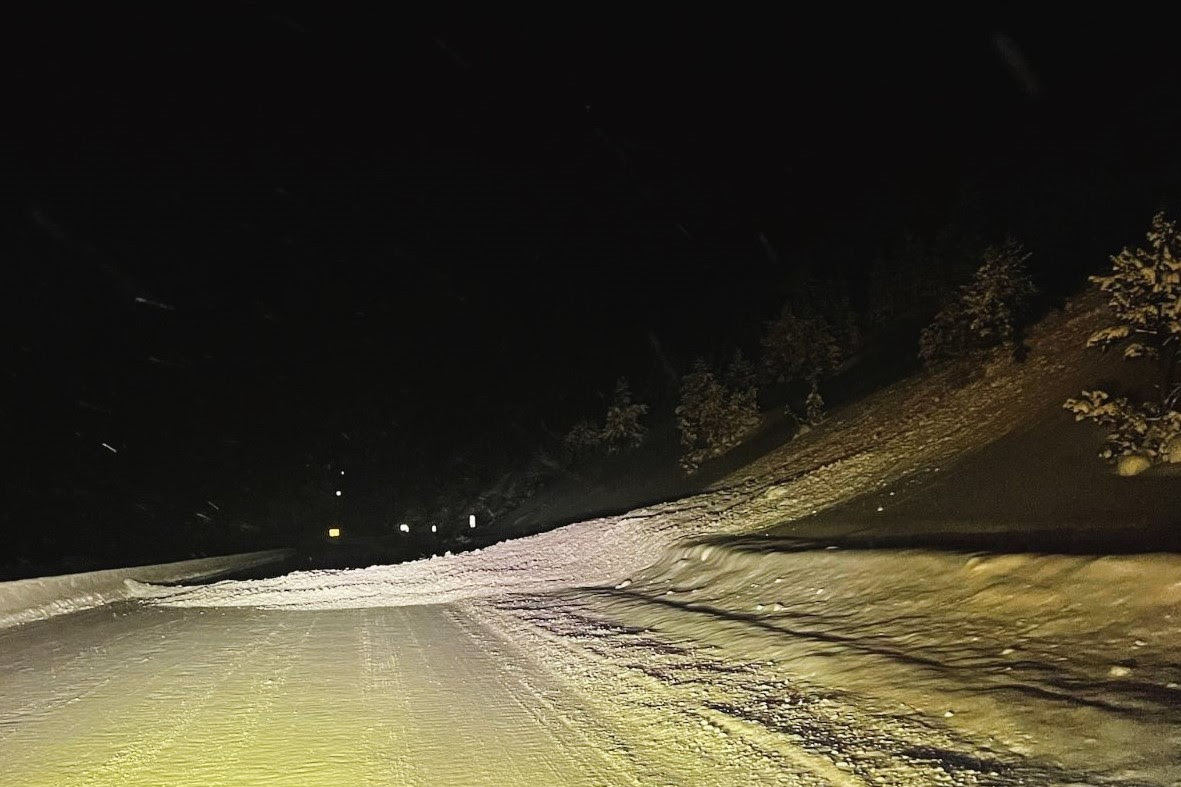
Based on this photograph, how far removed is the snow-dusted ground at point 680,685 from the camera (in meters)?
5.83

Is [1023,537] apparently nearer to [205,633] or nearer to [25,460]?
[205,633]

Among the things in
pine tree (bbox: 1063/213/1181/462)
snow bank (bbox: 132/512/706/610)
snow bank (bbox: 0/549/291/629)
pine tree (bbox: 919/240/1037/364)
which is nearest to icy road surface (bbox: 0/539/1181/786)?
pine tree (bbox: 1063/213/1181/462)

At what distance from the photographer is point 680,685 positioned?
8.58 m

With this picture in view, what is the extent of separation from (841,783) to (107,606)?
21704 mm

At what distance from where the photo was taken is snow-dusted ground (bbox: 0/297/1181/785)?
19.1 feet

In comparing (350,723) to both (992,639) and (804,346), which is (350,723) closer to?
(992,639)

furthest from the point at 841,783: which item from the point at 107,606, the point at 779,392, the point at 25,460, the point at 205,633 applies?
the point at 25,460

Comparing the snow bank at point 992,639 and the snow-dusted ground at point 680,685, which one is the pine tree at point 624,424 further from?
the snow bank at point 992,639

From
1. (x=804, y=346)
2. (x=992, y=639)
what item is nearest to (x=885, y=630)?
(x=992, y=639)

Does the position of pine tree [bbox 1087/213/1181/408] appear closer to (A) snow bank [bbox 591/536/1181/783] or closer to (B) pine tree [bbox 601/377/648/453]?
(A) snow bank [bbox 591/536/1181/783]

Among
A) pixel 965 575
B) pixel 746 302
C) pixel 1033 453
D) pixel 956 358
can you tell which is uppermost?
pixel 746 302

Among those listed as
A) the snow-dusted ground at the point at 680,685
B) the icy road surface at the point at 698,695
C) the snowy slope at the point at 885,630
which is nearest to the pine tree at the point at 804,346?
the snowy slope at the point at 885,630

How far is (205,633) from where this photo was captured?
14.1 metres

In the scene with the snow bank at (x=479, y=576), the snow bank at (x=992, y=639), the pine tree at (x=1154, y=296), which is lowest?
the snow bank at (x=992, y=639)
